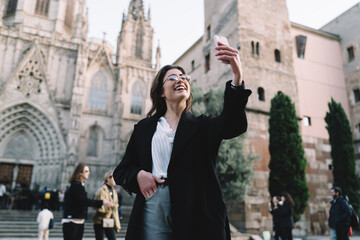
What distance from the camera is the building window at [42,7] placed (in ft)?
92.5

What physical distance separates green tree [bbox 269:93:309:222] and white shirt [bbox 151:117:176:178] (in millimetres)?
13101

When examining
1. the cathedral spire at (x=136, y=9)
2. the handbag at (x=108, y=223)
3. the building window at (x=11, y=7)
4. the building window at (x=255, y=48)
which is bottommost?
the handbag at (x=108, y=223)

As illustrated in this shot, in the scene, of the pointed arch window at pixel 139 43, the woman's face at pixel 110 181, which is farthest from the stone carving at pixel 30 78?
the woman's face at pixel 110 181

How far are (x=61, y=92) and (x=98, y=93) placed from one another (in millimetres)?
3239

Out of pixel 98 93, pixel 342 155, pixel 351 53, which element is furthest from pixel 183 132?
pixel 98 93

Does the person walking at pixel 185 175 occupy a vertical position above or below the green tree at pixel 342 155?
below

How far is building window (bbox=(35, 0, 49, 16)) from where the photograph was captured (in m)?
28.2

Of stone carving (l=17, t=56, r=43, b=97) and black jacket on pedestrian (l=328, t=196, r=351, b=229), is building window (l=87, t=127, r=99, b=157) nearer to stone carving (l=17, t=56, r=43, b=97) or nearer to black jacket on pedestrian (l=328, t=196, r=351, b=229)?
stone carving (l=17, t=56, r=43, b=97)

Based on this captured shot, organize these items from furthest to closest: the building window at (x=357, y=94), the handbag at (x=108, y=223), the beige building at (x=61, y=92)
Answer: the beige building at (x=61, y=92) → the building window at (x=357, y=94) → the handbag at (x=108, y=223)

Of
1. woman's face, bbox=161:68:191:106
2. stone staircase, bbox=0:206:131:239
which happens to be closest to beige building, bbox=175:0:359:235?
stone staircase, bbox=0:206:131:239

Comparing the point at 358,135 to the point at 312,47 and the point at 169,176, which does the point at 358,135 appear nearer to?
the point at 312,47

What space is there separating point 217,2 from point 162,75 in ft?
67.4

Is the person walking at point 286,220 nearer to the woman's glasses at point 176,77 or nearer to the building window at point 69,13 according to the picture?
the woman's glasses at point 176,77

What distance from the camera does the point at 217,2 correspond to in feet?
67.6
